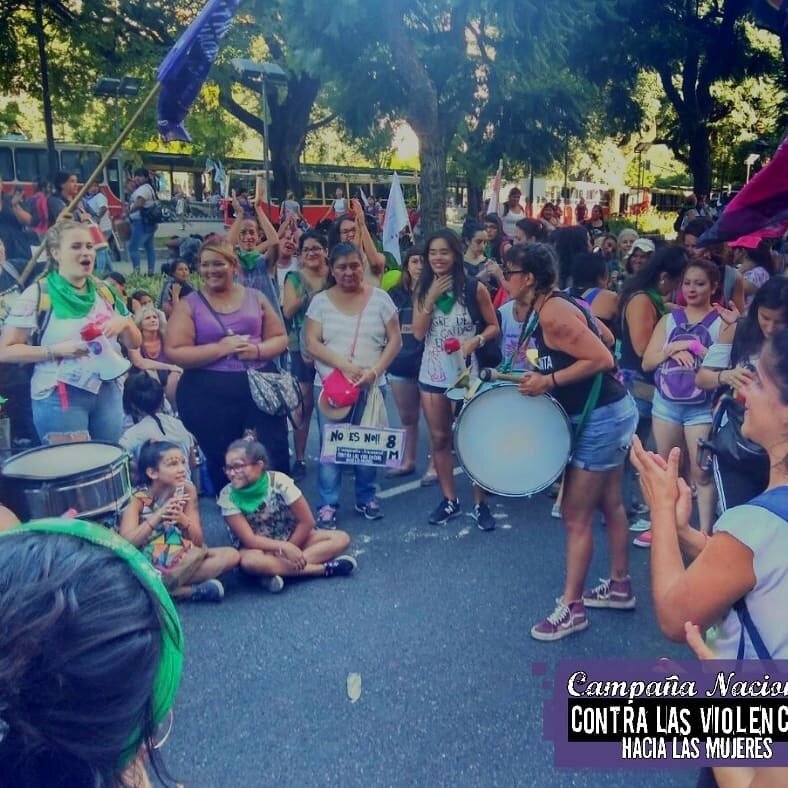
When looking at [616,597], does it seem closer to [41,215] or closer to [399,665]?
[399,665]

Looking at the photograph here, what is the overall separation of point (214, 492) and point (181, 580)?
1351 millimetres

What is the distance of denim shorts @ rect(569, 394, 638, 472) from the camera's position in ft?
11.7

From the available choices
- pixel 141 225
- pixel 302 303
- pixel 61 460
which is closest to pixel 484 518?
pixel 302 303

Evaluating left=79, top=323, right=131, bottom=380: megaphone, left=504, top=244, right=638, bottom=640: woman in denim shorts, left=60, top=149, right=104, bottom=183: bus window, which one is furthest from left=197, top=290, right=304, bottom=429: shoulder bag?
left=60, top=149, right=104, bottom=183: bus window

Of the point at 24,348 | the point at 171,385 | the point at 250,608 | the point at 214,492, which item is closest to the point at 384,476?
the point at 214,492

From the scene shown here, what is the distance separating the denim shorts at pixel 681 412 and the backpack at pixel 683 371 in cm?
3

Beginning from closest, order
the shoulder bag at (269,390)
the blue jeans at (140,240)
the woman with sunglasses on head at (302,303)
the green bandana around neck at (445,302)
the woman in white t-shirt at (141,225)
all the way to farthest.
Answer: the shoulder bag at (269,390), the green bandana around neck at (445,302), the woman with sunglasses on head at (302,303), the woman in white t-shirt at (141,225), the blue jeans at (140,240)

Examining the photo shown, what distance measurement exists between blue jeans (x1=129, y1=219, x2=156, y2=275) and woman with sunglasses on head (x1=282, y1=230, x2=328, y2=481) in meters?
10.7

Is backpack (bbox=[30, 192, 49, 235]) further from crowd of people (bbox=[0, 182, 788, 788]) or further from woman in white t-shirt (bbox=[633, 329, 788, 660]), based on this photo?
woman in white t-shirt (bbox=[633, 329, 788, 660])

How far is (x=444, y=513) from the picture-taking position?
16.7 feet

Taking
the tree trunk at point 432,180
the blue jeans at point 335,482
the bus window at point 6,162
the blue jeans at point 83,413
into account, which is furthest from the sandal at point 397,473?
the bus window at point 6,162

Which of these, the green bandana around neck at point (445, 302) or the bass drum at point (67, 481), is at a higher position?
the green bandana around neck at point (445, 302)

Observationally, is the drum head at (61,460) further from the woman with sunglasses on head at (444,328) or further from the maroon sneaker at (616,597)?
the maroon sneaker at (616,597)

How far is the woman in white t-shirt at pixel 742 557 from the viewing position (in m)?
1.62
